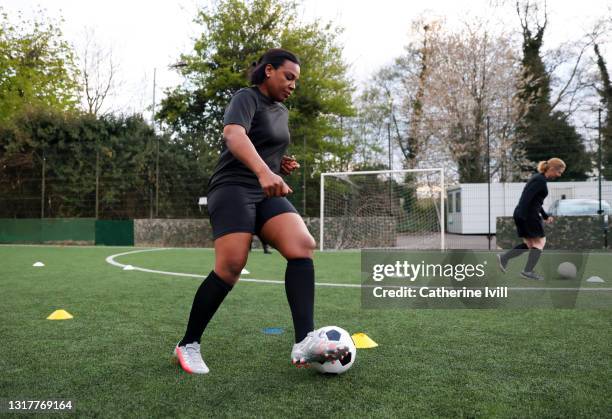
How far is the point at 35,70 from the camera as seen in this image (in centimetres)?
2823

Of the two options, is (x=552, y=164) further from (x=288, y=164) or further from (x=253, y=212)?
(x=253, y=212)

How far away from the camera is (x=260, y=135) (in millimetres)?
2898

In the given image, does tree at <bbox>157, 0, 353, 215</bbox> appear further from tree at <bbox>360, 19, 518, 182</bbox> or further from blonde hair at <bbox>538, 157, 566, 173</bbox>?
blonde hair at <bbox>538, 157, 566, 173</bbox>

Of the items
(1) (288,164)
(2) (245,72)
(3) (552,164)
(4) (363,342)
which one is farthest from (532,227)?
(2) (245,72)

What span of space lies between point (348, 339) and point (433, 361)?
611mm

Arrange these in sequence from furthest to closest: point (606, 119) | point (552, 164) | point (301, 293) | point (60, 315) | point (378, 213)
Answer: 1. point (606, 119)
2. point (378, 213)
3. point (552, 164)
4. point (60, 315)
5. point (301, 293)

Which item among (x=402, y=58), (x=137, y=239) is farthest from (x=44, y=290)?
(x=402, y=58)

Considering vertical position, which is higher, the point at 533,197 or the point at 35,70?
the point at 35,70

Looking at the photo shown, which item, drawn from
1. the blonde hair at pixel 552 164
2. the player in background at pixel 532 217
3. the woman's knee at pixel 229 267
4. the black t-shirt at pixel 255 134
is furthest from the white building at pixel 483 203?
the woman's knee at pixel 229 267

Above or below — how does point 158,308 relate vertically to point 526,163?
below

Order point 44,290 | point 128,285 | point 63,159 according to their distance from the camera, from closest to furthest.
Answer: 1. point 44,290
2. point 128,285
3. point 63,159

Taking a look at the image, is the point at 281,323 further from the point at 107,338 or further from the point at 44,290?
the point at 44,290

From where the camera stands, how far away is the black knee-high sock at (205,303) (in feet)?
9.42

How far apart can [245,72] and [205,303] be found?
20.0 meters
